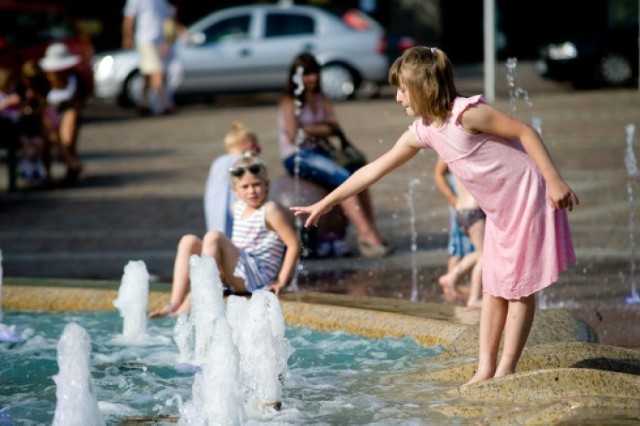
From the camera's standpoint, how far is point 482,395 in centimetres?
536

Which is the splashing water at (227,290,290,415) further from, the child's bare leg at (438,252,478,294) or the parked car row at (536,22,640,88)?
A: the parked car row at (536,22,640,88)

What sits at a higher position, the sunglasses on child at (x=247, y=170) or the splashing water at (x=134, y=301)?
the sunglasses on child at (x=247, y=170)

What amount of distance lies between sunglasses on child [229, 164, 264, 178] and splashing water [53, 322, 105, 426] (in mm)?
2793

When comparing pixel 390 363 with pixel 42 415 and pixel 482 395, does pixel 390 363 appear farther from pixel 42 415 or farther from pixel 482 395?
pixel 42 415

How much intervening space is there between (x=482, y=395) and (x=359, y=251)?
4.69m

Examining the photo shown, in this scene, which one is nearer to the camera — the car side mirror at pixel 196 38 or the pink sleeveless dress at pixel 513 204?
the pink sleeveless dress at pixel 513 204

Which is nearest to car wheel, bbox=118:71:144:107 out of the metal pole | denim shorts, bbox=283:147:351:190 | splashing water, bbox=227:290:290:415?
the metal pole

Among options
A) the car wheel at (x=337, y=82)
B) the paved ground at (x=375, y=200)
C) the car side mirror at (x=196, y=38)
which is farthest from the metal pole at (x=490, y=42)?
the car side mirror at (x=196, y=38)

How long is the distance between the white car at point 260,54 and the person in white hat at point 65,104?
7773mm

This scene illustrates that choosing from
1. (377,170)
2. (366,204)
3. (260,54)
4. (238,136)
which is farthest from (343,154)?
(260,54)

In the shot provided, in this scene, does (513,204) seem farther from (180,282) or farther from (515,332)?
(180,282)

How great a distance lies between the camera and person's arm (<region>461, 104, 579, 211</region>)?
5.31 m

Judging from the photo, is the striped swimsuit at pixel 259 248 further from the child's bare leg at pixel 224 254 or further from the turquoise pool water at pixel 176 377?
the turquoise pool water at pixel 176 377

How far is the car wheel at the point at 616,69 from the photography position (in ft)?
80.6
